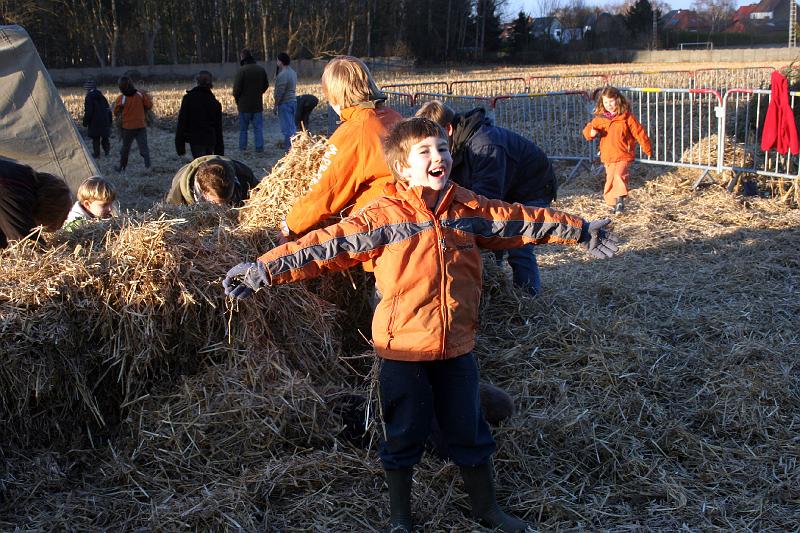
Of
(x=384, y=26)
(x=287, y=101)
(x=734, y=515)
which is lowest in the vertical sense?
(x=734, y=515)

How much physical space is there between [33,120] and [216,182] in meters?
5.42

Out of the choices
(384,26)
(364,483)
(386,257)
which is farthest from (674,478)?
(384,26)

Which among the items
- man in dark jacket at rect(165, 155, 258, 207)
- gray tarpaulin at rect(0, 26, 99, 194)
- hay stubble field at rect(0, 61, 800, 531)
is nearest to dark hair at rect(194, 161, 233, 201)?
man in dark jacket at rect(165, 155, 258, 207)

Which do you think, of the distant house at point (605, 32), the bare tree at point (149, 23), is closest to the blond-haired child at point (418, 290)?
the bare tree at point (149, 23)

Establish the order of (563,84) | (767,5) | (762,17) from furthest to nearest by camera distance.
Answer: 1. (767,5)
2. (762,17)
3. (563,84)

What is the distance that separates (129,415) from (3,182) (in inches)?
65.0

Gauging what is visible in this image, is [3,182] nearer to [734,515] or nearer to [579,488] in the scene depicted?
[579,488]

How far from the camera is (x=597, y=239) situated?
3381mm

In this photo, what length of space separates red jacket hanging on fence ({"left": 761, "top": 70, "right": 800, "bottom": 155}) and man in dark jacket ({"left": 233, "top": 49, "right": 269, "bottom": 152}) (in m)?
8.82

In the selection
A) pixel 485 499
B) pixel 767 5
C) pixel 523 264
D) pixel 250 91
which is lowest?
pixel 485 499

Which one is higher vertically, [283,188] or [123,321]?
[283,188]

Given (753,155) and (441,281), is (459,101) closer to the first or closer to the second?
(753,155)

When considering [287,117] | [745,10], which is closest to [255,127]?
[287,117]

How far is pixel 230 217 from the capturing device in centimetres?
476
